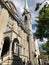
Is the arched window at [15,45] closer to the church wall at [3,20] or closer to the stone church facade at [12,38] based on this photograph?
the stone church facade at [12,38]

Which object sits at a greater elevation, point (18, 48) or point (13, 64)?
point (18, 48)

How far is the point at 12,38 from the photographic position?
84.6ft

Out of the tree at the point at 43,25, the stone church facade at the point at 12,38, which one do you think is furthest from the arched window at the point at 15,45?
the tree at the point at 43,25

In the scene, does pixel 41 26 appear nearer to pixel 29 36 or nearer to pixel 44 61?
pixel 29 36

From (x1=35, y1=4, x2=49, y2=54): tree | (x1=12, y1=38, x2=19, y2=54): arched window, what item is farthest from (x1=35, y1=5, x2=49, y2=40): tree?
(x1=12, y1=38, x2=19, y2=54): arched window

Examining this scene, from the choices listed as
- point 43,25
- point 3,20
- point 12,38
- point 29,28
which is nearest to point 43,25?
point 43,25

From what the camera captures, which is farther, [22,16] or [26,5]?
[26,5]

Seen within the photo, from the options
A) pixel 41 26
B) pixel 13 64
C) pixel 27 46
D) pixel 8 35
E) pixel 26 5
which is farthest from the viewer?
pixel 26 5

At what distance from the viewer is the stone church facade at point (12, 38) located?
24.5 meters

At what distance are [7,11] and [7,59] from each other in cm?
1129

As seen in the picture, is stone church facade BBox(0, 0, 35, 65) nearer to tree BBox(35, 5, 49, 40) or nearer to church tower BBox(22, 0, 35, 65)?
church tower BBox(22, 0, 35, 65)

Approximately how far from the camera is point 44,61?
4522cm

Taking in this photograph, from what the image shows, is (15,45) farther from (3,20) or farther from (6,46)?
(3,20)

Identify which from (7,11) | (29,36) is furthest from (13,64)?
(29,36)
